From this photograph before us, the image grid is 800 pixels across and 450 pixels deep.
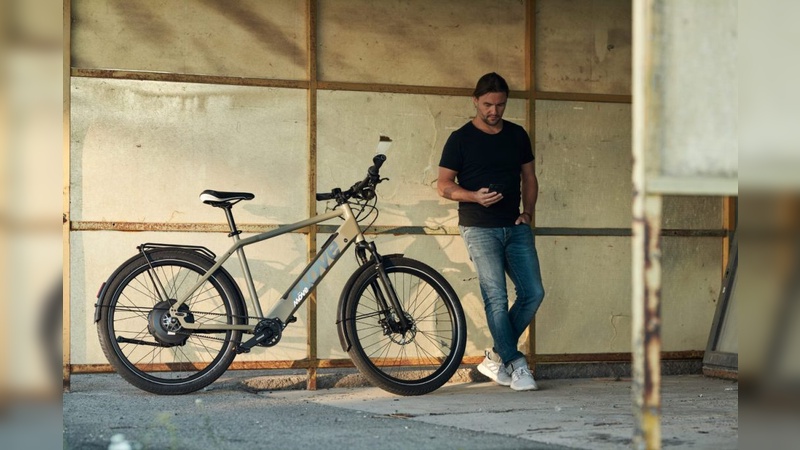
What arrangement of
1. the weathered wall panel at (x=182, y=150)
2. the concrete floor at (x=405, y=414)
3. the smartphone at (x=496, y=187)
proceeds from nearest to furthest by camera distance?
the concrete floor at (x=405, y=414) < the smartphone at (x=496, y=187) < the weathered wall panel at (x=182, y=150)

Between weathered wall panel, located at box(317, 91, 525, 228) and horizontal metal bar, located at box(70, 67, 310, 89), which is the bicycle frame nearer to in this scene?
weathered wall panel, located at box(317, 91, 525, 228)

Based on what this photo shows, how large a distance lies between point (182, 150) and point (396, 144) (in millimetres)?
1358

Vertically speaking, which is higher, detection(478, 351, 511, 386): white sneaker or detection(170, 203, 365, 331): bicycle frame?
detection(170, 203, 365, 331): bicycle frame

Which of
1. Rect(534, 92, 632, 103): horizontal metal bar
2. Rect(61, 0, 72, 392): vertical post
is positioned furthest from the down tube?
Result: Rect(534, 92, 632, 103): horizontal metal bar

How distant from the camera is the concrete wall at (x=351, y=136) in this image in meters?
6.90

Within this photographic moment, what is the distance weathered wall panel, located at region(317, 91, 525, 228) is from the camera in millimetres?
7172

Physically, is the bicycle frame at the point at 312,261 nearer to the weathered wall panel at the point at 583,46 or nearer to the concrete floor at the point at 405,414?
the concrete floor at the point at 405,414

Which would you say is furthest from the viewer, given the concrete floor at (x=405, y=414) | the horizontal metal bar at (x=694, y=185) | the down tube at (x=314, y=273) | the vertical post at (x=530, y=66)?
the vertical post at (x=530, y=66)

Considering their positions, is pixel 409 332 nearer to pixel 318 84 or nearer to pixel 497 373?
pixel 497 373

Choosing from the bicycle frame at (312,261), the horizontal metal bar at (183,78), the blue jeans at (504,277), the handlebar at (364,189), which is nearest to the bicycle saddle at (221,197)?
the bicycle frame at (312,261)

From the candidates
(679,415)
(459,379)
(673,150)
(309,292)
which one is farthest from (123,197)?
(673,150)

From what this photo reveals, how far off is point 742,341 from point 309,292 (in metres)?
3.52

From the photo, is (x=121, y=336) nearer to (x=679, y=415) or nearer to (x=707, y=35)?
(x=679, y=415)

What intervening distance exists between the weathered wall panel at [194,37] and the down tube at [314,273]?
114 centimetres
